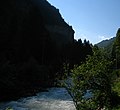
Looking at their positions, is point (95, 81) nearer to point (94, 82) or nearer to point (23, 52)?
point (94, 82)

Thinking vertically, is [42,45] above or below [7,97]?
above

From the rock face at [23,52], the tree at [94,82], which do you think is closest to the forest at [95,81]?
the tree at [94,82]

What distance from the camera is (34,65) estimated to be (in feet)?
159

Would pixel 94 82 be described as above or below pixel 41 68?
below

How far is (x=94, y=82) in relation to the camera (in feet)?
41.0

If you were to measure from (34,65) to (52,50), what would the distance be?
2282cm

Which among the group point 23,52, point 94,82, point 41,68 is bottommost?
point 94,82

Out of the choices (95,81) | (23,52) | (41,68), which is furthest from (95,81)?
(23,52)

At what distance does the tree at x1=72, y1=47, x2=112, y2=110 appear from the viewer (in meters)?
12.3

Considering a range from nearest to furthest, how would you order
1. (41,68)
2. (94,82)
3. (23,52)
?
1. (94,82)
2. (41,68)
3. (23,52)

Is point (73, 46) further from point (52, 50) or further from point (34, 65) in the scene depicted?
point (34, 65)

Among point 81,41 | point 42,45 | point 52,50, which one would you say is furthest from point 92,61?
point 81,41

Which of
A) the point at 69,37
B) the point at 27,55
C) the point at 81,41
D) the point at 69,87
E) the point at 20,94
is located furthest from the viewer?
the point at 69,37

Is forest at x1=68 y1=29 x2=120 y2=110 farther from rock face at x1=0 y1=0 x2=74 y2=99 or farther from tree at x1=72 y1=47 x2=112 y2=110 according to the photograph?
rock face at x1=0 y1=0 x2=74 y2=99
